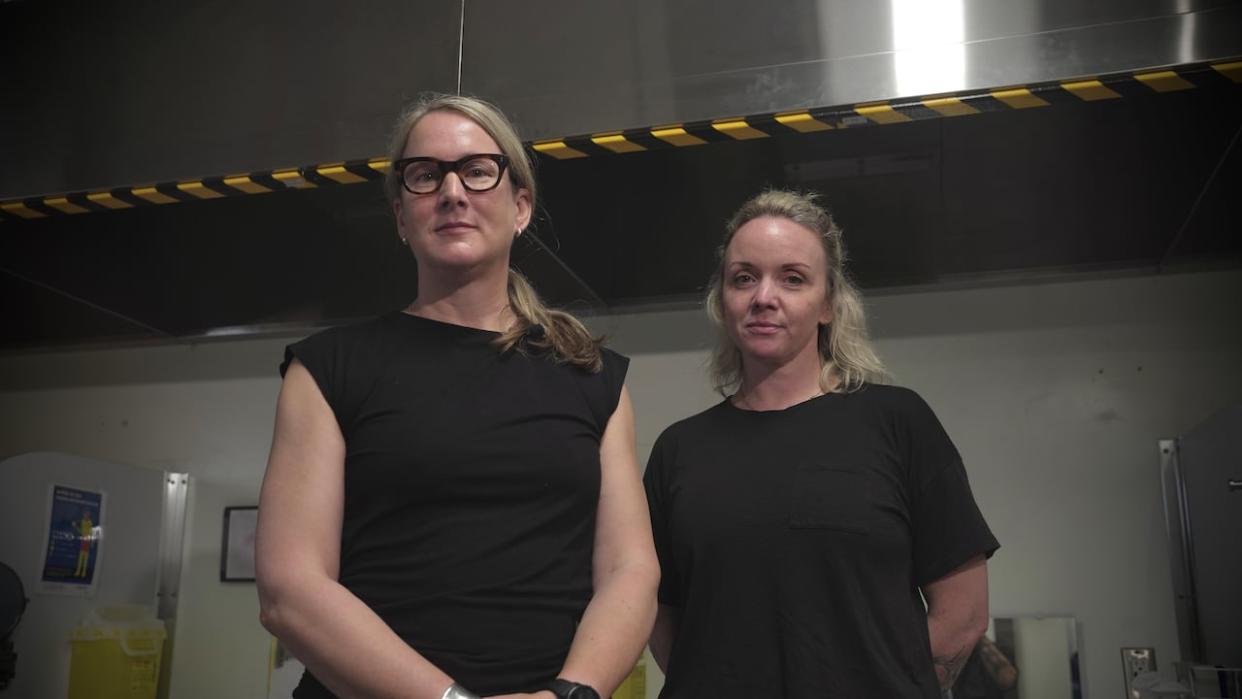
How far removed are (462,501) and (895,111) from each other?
959 millimetres

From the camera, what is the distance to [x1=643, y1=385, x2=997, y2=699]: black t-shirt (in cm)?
109

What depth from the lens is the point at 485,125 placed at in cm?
99

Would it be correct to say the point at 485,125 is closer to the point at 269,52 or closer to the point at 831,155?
the point at 831,155

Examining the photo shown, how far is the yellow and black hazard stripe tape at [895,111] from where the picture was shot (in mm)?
1450

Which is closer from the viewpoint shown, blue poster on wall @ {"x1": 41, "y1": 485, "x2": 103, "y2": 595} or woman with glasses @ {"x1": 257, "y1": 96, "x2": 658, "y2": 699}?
woman with glasses @ {"x1": 257, "y1": 96, "x2": 658, "y2": 699}

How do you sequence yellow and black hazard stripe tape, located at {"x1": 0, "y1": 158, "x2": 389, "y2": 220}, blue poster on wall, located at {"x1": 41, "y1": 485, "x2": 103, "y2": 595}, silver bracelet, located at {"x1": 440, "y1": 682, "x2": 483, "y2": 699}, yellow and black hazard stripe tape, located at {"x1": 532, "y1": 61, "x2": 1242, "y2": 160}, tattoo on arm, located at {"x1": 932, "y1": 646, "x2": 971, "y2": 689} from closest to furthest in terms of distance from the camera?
silver bracelet, located at {"x1": 440, "y1": 682, "x2": 483, "y2": 699} → tattoo on arm, located at {"x1": 932, "y1": 646, "x2": 971, "y2": 689} → yellow and black hazard stripe tape, located at {"x1": 532, "y1": 61, "x2": 1242, "y2": 160} → yellow and black hazard stripe tape, located at {"x1": 0, "y1": 158, "x2": 389, "y2": 220} → blue poster on wall, located at {"x1": 41, "y1": 485, "x2": 103, "y2": 595}

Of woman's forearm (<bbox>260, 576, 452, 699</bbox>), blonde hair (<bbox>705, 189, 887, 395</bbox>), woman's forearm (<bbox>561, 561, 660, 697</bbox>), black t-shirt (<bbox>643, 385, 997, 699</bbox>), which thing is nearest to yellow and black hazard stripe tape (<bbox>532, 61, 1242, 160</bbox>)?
blonde hair (<bbox>705, 189, 887, 395</bbox>)

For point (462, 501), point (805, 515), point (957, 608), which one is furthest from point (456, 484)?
point (957, 608)

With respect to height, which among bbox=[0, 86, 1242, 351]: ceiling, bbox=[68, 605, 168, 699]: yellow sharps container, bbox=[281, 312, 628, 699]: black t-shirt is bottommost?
bbox=[68, 605, 168, 699]: yellow sharps container

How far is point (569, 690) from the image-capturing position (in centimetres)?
82

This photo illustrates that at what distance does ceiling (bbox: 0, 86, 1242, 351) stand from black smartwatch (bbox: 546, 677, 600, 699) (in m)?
1.02

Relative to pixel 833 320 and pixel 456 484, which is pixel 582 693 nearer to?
pixel 456 484

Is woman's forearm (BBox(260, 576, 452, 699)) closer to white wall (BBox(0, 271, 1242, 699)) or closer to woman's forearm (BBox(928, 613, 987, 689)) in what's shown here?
woman's forearm (BBox(928, 613, 987, 689))

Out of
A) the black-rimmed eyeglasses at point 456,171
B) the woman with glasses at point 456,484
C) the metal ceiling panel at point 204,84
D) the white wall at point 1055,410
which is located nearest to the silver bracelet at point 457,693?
the woman with glasses at point 456,484
